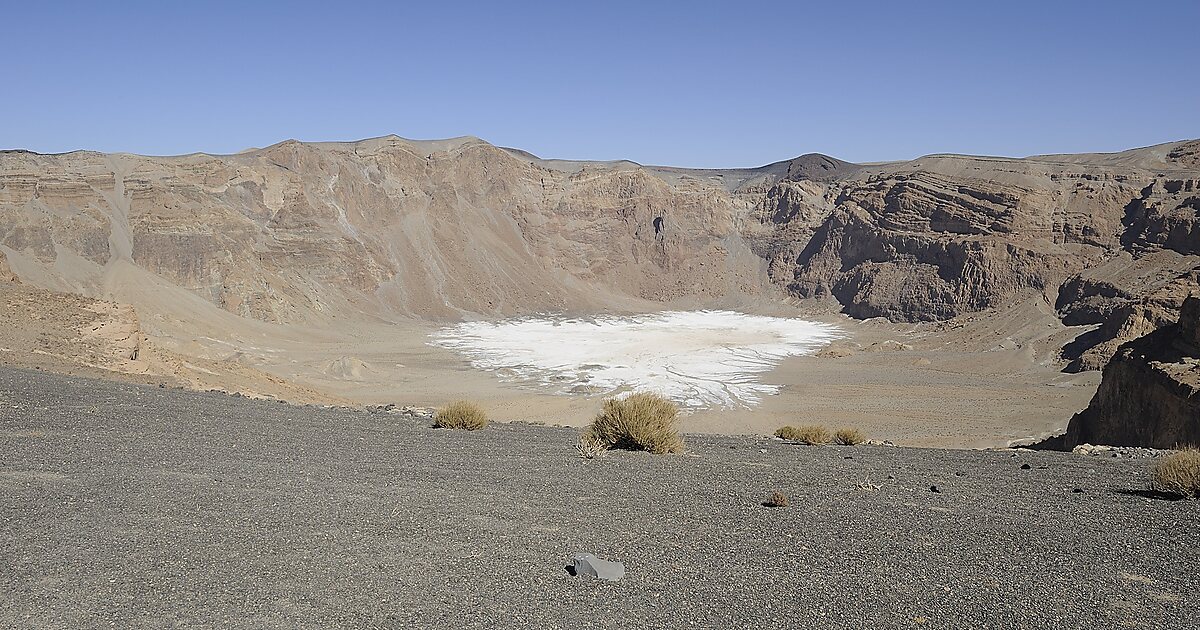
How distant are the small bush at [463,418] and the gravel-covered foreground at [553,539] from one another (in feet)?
8.16

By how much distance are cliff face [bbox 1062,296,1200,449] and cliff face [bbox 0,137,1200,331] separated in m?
18.4

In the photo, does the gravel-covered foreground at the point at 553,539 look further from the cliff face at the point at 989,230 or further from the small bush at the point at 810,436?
the cliff face at the point at 989,230

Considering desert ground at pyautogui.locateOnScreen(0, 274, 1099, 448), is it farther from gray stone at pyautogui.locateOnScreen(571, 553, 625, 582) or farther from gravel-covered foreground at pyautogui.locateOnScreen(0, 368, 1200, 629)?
gray stone at pyautogui.locateOnScreen(571, 553, 625, 582)

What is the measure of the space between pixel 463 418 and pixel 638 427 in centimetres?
339

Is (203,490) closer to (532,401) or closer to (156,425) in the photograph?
(156,425)

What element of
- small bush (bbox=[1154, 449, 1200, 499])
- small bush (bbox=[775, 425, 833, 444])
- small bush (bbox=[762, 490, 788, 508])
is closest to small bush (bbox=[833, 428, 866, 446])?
small bush (bbox=[775, 425, 833, 444])

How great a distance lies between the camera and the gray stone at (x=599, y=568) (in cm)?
571

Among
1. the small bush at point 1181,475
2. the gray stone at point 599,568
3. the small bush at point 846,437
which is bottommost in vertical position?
the small bush at point 846,437

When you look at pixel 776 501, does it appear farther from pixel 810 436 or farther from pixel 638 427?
pixel 810 436

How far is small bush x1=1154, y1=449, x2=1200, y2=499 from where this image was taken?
776cm

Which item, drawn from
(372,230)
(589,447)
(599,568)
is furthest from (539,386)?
(372,230)

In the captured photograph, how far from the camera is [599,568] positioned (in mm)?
5750

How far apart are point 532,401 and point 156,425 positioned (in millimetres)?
24404

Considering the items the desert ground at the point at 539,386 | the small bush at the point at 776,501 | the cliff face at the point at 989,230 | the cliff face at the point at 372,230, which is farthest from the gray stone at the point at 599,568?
the cliff face at the point at 989,230
